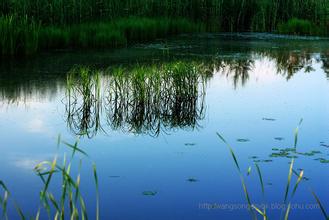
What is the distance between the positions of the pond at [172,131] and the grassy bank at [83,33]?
499 millimetres

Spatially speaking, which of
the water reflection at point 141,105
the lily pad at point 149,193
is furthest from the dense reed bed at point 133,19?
the lily pad at point 149,193

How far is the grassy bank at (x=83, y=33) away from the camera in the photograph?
9492 mm

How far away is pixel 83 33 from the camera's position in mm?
11180

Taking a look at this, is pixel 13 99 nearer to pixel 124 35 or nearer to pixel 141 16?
pixel 124 35

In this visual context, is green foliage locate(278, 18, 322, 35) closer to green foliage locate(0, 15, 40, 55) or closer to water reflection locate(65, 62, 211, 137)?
green foliage locate(0, 15, 40, 55)

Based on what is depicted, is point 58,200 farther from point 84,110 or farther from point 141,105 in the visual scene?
point 141,105

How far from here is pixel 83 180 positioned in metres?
4.28

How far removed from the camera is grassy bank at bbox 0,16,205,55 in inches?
374

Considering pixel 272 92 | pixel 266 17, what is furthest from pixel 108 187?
pixel 266 17

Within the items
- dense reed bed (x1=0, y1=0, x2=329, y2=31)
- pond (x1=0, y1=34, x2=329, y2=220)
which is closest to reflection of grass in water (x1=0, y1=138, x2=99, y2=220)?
pond (x1=0, y1=34, x2=329, y2=220)

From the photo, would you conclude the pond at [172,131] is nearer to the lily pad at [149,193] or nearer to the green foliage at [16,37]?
the lily pad at [149,193]

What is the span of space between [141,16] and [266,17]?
3.73m

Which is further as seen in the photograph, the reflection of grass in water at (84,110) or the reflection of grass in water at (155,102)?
the reflection of grass in water at (155,102)

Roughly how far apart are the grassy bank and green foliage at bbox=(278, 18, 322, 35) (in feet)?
6.57
